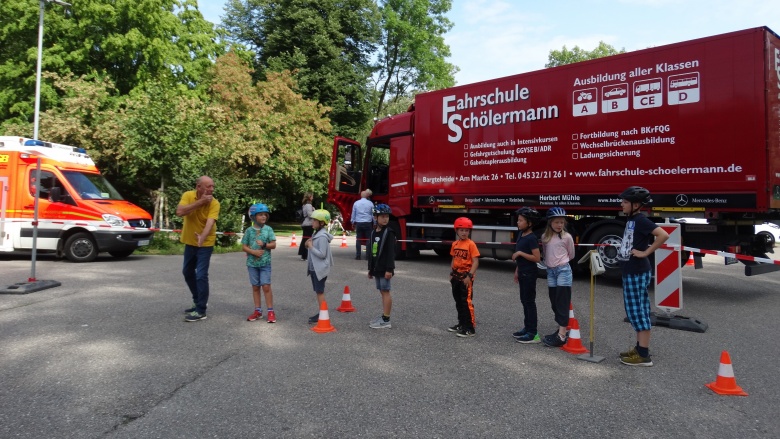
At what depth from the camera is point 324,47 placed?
1175 inches

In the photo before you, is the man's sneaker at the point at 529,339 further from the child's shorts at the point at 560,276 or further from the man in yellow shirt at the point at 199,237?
the man in yellow shirt at the point at 199,237

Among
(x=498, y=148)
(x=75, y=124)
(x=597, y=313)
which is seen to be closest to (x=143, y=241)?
(x=498, y=148)

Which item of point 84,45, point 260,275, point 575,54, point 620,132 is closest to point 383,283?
point 260,275

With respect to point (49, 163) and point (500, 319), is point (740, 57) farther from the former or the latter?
point (49, 163)

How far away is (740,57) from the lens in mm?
7730

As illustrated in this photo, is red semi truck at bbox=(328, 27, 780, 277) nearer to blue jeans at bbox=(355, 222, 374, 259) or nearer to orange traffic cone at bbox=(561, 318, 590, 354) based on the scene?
blue jeans at bbox=(355, 222, 374, 259)

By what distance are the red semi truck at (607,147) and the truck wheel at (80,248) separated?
7.05 meters

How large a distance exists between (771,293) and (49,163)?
14.7 metres

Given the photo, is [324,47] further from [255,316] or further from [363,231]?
[255,316]

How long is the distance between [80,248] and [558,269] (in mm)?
10737

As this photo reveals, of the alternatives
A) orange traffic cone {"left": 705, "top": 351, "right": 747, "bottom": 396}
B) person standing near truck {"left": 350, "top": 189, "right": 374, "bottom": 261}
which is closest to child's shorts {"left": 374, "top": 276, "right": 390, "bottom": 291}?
orange traffic cone {"left": 705, "top": 351, "right": 747, "bottom": 396}

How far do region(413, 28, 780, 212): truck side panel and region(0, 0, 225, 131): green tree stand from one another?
19156mm

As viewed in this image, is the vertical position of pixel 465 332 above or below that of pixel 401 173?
below

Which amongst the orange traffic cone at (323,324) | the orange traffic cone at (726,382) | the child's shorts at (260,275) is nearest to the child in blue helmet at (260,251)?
the child's shorts at (260,275)
